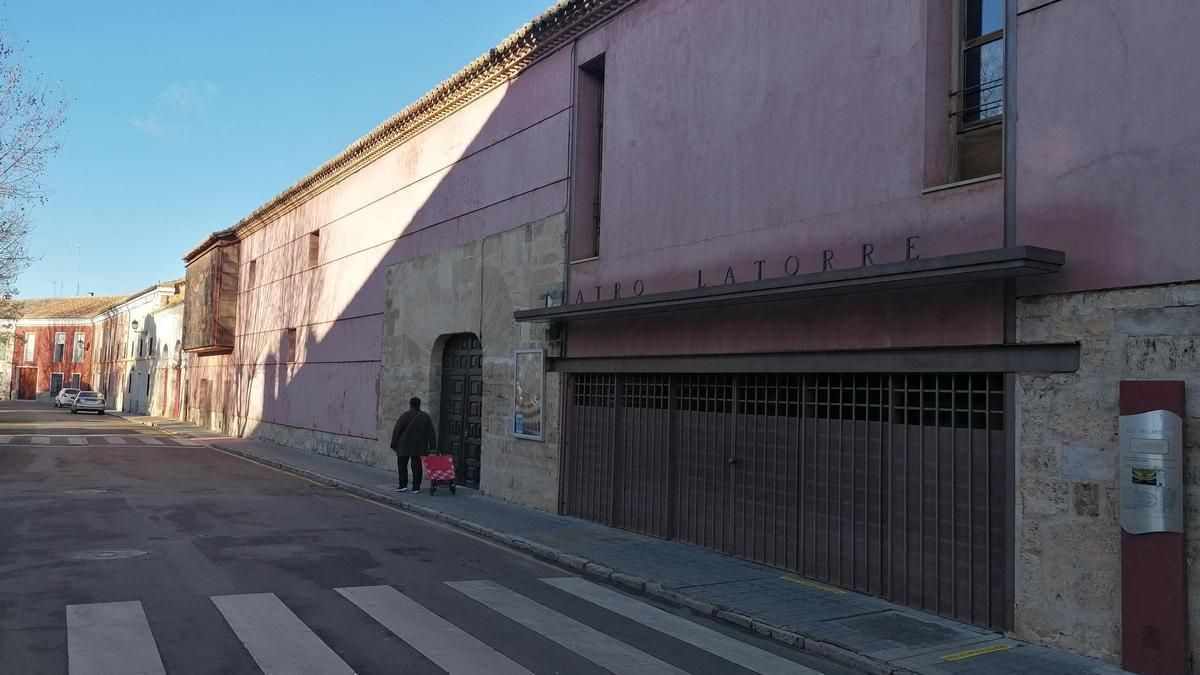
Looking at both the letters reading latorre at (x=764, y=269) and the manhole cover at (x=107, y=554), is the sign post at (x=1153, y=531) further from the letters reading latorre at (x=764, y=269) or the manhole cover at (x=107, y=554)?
the manhole cover at (x=107, y=554)

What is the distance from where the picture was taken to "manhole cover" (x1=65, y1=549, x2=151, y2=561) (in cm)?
878

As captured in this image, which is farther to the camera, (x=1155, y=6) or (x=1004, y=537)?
(x=1004, y=537)

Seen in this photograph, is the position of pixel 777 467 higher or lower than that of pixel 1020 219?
lower

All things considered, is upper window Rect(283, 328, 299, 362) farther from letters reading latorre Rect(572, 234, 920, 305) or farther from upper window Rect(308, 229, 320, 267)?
letters reading latorre Rect(572, 234, 920, 305)

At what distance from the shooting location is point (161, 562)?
8.66 m

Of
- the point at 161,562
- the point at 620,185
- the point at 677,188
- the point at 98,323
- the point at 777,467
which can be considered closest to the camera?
the point at 161,562

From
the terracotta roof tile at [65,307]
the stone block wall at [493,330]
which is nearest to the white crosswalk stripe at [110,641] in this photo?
the stone block wall at [493,330]

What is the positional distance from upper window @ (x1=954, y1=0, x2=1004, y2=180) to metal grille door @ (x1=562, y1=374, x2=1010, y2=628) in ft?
6.70

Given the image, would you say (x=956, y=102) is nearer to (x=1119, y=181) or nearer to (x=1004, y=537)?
(x=1119, y=181)

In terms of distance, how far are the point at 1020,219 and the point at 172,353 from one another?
1845 inches

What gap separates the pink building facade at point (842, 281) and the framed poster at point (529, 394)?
0.06 meters

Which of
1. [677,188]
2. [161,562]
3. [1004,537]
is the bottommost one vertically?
[161,562]

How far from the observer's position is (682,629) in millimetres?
7113

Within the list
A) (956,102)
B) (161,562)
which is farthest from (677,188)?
(161,562)
